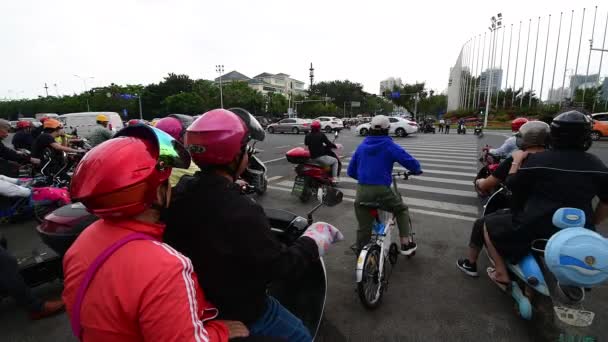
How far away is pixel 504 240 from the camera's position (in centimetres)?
256

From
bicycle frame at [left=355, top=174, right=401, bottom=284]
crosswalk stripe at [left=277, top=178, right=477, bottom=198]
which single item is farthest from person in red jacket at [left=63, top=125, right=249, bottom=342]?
crosswalk stripe at [left=277, top=178, right=477, bottom=198]

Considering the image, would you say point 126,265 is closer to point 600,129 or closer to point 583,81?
point 600,129

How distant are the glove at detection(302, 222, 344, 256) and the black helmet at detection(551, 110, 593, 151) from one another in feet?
5.90

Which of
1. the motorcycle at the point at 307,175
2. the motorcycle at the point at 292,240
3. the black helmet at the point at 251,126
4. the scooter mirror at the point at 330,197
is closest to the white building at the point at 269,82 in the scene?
the motorcycle at the point at 307,175

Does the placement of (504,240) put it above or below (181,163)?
below

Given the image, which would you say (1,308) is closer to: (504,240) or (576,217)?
(504,240)

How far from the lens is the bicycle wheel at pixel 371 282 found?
273 centimetres

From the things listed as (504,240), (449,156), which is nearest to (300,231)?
(504,240)

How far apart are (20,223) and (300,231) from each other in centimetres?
592

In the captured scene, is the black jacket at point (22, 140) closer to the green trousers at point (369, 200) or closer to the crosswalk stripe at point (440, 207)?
the crosswalk stripe at point (440, 207)

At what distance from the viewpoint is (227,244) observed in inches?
50.7

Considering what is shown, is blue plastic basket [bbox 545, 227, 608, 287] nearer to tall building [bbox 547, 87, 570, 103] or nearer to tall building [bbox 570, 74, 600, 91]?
tall building [bbox 570, 74, 600, 91]

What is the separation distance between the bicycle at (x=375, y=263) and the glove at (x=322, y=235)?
1026 millimetres

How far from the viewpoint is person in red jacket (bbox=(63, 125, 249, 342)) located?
3.00ft
